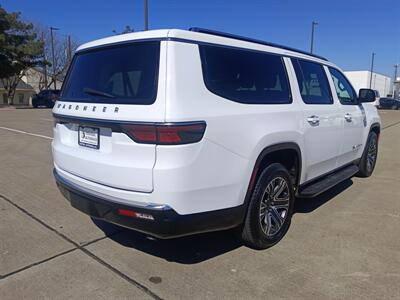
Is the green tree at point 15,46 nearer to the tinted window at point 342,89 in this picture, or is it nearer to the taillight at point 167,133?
the tinted window at point 342,89

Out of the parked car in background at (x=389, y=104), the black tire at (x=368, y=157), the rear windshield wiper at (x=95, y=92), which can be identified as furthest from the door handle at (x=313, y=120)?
the parked car in background at (x=389, y=104)

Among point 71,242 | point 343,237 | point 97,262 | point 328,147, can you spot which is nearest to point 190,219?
point 97,262

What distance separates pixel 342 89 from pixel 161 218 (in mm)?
3694

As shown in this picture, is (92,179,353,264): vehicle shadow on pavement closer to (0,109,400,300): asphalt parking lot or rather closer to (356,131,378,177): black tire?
(0,109,400,300): asphalt parking lot

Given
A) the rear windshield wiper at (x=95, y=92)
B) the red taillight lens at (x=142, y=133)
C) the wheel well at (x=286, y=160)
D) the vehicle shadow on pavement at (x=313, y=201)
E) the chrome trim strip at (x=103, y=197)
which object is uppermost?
the rear windshield wiper at (x=95, y=92)

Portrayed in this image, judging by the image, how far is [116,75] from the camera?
3109 mm

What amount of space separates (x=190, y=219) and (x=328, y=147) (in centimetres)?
250

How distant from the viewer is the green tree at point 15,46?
36.1m

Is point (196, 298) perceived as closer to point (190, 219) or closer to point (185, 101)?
point (190, 219)

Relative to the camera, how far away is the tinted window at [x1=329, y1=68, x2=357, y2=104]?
5.10m

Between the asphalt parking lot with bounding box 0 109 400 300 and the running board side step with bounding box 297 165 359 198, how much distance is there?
15.7 inches

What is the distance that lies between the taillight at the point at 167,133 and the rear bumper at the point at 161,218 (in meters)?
0.49

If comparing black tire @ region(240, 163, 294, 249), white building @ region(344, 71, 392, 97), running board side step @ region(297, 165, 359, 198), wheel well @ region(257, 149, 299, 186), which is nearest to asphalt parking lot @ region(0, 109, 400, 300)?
black tire @ region(240, 163, 294, 249)

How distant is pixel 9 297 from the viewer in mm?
2828
